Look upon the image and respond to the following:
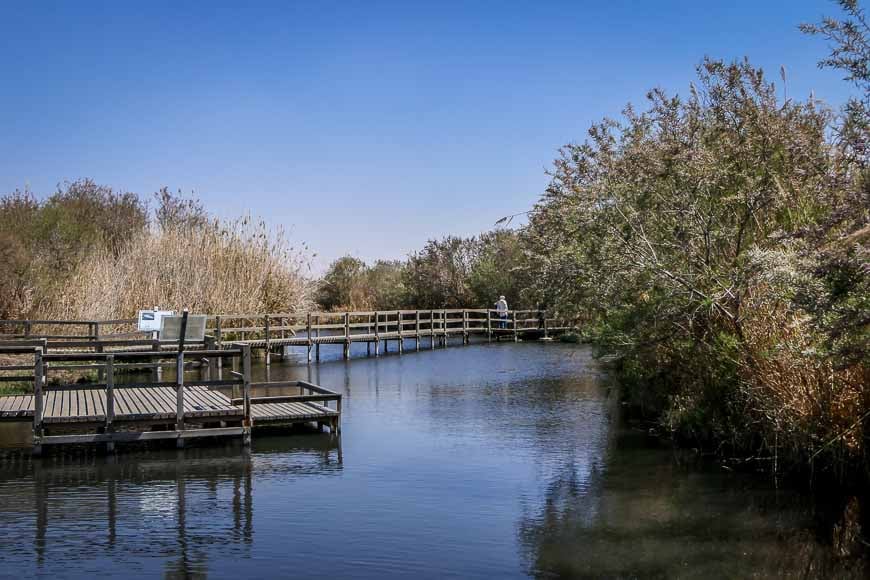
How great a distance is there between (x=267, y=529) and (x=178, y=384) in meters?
4.19

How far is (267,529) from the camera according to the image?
27.4 ft

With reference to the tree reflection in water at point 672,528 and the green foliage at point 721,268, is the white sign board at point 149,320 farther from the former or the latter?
the tree reflection in water at point 672,528

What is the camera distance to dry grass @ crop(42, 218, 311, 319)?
2412 centimetres

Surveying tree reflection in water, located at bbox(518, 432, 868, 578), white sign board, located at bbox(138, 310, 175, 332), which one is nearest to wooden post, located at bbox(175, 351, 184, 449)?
tree reflection in water, located at bbox(518, 432, 868, 578)

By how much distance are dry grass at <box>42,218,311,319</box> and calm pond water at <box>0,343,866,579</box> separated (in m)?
12.4

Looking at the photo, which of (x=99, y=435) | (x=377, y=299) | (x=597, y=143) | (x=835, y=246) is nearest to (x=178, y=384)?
(x=99, y=435)

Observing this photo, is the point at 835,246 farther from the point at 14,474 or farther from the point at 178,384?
the point at 14,474

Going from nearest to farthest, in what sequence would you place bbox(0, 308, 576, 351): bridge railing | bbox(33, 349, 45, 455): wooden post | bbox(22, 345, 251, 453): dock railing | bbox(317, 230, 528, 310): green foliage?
bbox(33, 349, 45, 455): wooden post, bbox(22, 345, 251, 453): dock railing, bbox(0, 308, 576, 351): bridge railing, bbox(317, 230, 528, 310): green foliage

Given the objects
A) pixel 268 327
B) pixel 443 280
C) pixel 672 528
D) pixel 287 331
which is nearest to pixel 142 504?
pixel 672 528

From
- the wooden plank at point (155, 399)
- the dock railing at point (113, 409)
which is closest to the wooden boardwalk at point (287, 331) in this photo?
the wooden plank at point (155, 399)

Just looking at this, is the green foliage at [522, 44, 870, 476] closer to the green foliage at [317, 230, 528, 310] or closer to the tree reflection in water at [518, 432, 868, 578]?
the tree reflection in water at [518, 432, 868, 578]

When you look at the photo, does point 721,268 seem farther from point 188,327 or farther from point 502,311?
point 502,311

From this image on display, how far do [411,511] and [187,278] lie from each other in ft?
62.9

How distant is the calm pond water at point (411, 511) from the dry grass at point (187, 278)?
40.7 ft
